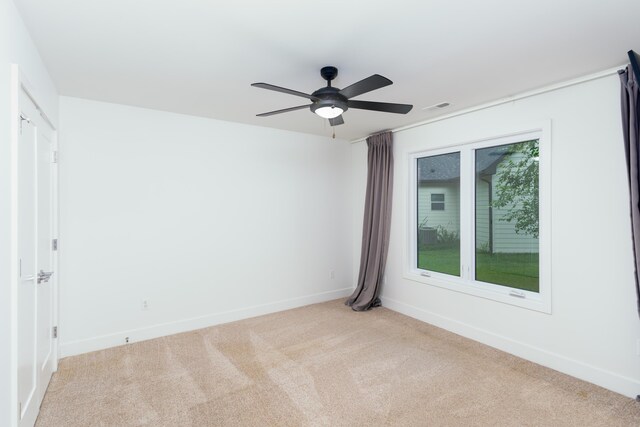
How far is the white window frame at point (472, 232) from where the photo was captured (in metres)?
3.01

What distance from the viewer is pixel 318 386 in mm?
2650

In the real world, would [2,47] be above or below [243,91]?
below

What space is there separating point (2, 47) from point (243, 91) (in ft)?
5.54

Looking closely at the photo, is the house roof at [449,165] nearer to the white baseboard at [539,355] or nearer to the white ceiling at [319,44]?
the white ceiling at [319,44]

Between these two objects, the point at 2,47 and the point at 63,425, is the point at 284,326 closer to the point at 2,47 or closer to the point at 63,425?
the point at 63,425

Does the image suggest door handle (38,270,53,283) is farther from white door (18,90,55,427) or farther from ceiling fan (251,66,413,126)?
ceiling fan (251,66,413,126)

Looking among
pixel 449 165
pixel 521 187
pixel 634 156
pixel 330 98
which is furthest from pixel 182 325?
pixel 634 156

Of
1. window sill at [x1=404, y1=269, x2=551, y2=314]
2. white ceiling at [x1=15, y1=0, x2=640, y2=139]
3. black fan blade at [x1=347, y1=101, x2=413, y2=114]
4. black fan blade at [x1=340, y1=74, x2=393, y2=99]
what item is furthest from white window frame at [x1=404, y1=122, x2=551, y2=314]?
black fan blade at [x1=340, y1=74, x2=393, y2=99]

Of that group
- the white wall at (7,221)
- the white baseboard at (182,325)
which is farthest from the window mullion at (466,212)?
the white wall at (7,221)

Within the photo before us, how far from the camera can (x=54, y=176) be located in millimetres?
2895

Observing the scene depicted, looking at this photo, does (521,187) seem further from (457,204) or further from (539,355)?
(539,355)

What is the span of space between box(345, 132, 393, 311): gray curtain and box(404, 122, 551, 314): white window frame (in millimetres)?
A: 299

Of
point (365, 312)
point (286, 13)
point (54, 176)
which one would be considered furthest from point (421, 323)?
point (54, 176)

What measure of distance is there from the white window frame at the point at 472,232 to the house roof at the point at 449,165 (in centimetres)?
7
